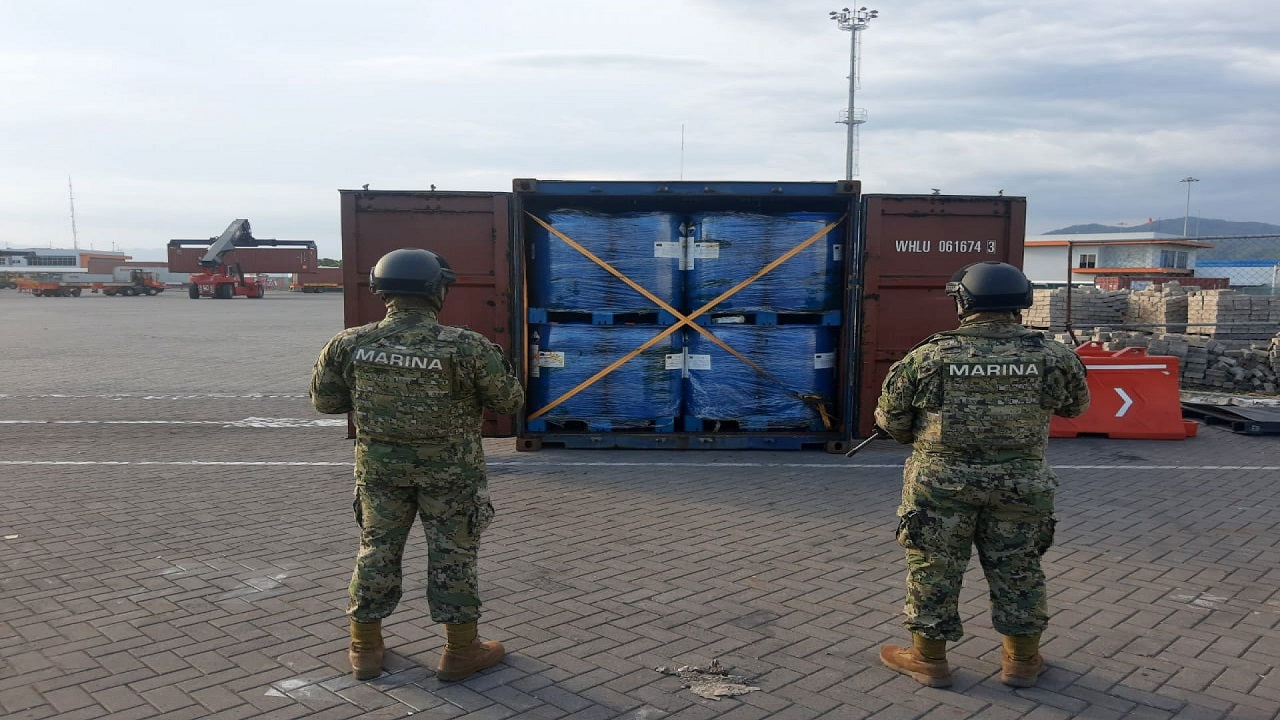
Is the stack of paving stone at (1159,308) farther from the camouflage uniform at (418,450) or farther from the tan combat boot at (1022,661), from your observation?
the camouflage uniform at (418,450)

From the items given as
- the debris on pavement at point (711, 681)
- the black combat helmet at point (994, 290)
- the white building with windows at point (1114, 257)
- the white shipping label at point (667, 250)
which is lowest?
the debris on pavement at point (711, 681)

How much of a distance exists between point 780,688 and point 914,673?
24.4 inches

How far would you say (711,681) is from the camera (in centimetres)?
409

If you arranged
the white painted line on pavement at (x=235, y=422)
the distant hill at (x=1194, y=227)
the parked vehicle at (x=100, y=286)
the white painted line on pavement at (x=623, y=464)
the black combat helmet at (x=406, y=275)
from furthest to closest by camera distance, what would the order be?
1. the distant hill at (x=1194, y=227)
2. the parked vehicle at (x=100, y=286)
3. the white painted line on pavement at (x=235, y=422)
4. the white painted line on pavement at (x=623, y=464)
5. the black combat helmet at (x=406, y=275)

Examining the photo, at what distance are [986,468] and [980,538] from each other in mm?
345

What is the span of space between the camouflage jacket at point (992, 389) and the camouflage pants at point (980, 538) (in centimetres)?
10

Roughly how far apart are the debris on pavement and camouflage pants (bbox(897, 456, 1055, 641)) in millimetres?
814

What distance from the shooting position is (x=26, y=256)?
10019 centimetres

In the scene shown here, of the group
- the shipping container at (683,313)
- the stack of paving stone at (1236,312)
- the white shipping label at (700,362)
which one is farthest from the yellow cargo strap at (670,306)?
the stack of paving stone at (1236,312)

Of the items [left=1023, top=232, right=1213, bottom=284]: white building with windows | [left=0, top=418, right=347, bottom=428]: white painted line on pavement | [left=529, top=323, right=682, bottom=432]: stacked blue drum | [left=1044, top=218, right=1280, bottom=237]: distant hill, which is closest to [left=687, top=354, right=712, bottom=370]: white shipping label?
[left=529, top=323, right=682, bottom=432]: stacked blue drum

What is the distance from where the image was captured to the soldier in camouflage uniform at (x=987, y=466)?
3838 millimetres

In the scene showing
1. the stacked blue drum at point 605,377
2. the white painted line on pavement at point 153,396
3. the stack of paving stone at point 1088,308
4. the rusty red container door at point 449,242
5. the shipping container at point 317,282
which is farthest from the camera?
the shipping container at point 317,282

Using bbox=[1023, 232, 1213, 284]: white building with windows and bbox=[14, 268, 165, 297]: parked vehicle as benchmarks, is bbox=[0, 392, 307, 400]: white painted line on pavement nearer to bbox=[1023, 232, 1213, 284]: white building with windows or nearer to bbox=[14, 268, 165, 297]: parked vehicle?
bbox=[1023, 232, 1213, 284]: white building with windows

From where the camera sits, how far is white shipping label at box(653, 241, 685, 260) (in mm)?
9031
